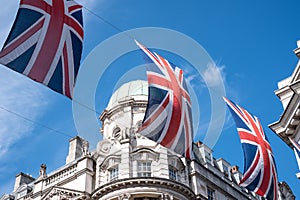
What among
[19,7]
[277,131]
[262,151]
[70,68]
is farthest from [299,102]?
[19,7]

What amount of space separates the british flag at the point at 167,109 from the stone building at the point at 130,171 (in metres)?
15.4

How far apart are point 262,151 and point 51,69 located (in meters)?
12.5

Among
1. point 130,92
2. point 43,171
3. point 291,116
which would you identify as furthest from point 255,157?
point 43,171

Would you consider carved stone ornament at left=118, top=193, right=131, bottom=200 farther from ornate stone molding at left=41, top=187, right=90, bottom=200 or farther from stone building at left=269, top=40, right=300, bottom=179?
stone building at left=269, top=40, right=300, bottom=179

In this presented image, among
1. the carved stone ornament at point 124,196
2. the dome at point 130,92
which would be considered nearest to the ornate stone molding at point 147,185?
the carved stone ornament at point 124,196

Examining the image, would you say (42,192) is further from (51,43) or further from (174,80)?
(51,43)

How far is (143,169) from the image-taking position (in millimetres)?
37031

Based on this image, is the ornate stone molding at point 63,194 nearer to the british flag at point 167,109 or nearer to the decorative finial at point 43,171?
the decorative finial at point 43,171

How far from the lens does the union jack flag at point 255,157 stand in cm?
2173

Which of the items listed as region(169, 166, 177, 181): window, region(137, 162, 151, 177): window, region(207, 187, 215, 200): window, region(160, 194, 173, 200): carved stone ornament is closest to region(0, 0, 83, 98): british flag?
region(160, 194, 173, 200): carved stone ornament

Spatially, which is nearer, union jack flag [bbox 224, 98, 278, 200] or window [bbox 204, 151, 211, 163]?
union jack flag [bbox 224, 98, 278, 200]

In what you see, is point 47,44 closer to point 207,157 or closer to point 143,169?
point 143,169

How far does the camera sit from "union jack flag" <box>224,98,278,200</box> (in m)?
21.7

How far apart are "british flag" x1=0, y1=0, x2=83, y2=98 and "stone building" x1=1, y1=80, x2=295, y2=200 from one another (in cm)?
1985
